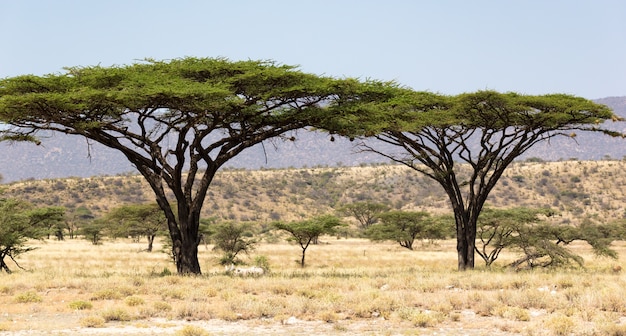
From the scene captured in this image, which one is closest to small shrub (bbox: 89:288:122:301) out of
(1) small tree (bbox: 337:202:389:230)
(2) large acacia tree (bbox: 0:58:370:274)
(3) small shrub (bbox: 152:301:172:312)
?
(3) small shrub (bbox: 152:301:172:312)

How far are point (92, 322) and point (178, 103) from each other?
8996 millimetres

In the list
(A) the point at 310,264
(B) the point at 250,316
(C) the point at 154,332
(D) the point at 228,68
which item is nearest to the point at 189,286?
(B) the point at 250,316

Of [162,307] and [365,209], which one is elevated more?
[365,209]

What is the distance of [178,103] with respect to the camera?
21.0 meters

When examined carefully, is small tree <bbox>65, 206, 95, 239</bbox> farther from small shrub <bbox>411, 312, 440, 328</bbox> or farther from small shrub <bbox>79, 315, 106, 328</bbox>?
small shrub <bbox>411, 312, 440, 328</bbox>

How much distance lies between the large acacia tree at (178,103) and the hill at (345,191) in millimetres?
82179

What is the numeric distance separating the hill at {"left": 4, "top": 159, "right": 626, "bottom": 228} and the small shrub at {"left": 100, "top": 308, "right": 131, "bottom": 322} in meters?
90.9

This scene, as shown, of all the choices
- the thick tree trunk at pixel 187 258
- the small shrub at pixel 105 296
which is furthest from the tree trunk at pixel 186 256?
the small shrub at pixel 105 296

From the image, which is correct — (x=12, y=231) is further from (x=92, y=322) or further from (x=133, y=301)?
(x=92, y=322)

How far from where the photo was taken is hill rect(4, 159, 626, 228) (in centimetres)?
10788

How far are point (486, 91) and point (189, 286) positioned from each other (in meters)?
13.4

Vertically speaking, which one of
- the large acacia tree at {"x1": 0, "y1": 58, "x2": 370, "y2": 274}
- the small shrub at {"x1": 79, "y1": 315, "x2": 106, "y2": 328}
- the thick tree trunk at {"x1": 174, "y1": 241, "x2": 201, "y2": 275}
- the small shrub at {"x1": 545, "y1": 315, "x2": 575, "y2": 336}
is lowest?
the small shrub at {"x1": 79, "y1": 315, "x2": 106, "y2": 328}

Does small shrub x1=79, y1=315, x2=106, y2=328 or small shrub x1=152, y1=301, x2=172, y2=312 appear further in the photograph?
small shrub x1=152, y1=301, x2=172, y2=312

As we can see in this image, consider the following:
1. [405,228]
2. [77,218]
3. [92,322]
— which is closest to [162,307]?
[92,322]
